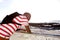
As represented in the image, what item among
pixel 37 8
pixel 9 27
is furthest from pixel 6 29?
pixel 37 8

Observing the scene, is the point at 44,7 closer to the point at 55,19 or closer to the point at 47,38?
the point at 55,19

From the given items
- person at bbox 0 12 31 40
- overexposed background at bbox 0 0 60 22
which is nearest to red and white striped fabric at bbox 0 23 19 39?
person at bbox 0 12 31 40

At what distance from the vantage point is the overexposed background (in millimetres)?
2053

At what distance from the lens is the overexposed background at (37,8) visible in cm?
205

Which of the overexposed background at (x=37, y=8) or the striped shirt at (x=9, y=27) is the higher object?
the overexposed background at (x=37, y=8)

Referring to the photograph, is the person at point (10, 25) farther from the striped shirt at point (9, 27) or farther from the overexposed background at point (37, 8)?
the overexposed background at point (37, 8)

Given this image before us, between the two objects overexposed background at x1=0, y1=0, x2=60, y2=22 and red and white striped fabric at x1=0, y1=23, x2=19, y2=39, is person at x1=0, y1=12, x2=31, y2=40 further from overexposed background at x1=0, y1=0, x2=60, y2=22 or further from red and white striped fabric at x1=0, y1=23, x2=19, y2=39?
overexposed background at x1=0, y1=0, x2=60, y2=22

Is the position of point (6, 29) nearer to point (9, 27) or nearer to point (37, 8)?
point (9, 27)

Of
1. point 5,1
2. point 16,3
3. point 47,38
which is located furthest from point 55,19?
point 5,1

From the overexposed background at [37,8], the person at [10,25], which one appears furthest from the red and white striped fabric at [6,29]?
the overexposed background at [37,8]

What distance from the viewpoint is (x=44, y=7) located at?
2.12 meters

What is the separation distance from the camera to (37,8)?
84.2 inches

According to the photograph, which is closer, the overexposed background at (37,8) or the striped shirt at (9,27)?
the striped shirt at (9,27)

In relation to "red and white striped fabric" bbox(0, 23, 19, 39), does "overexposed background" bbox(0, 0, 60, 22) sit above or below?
above
